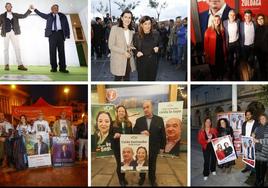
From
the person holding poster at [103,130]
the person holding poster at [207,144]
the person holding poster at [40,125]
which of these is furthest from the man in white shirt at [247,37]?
the person holding poster at [40,125]

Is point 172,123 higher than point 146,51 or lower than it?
lower

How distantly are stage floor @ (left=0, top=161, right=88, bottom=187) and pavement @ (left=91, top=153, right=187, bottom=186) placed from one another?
7 cm

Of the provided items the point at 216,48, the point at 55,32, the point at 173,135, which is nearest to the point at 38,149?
the point at 55,32

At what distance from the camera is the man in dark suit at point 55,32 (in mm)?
2199

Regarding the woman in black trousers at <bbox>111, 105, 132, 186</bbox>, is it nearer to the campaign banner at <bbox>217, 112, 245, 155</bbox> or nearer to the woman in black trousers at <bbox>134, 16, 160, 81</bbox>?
the woman in black trousers at <bbox>134, 16, 160, 81</bbox>

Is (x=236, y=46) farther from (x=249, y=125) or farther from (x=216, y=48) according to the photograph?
(x=249, y=125)

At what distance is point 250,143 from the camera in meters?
2.19

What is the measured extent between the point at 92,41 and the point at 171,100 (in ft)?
2.03

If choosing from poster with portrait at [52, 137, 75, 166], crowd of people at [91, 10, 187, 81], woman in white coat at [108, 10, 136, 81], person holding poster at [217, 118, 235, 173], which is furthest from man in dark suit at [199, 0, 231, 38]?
poster with portrait at [52, 137, 75, 166]

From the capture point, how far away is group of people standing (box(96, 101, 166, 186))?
219cm

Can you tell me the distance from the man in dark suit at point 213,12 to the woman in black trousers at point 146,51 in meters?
0.29

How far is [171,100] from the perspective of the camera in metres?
2.19

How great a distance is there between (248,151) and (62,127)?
1.18 m

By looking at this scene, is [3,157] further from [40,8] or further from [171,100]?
[171,100]
